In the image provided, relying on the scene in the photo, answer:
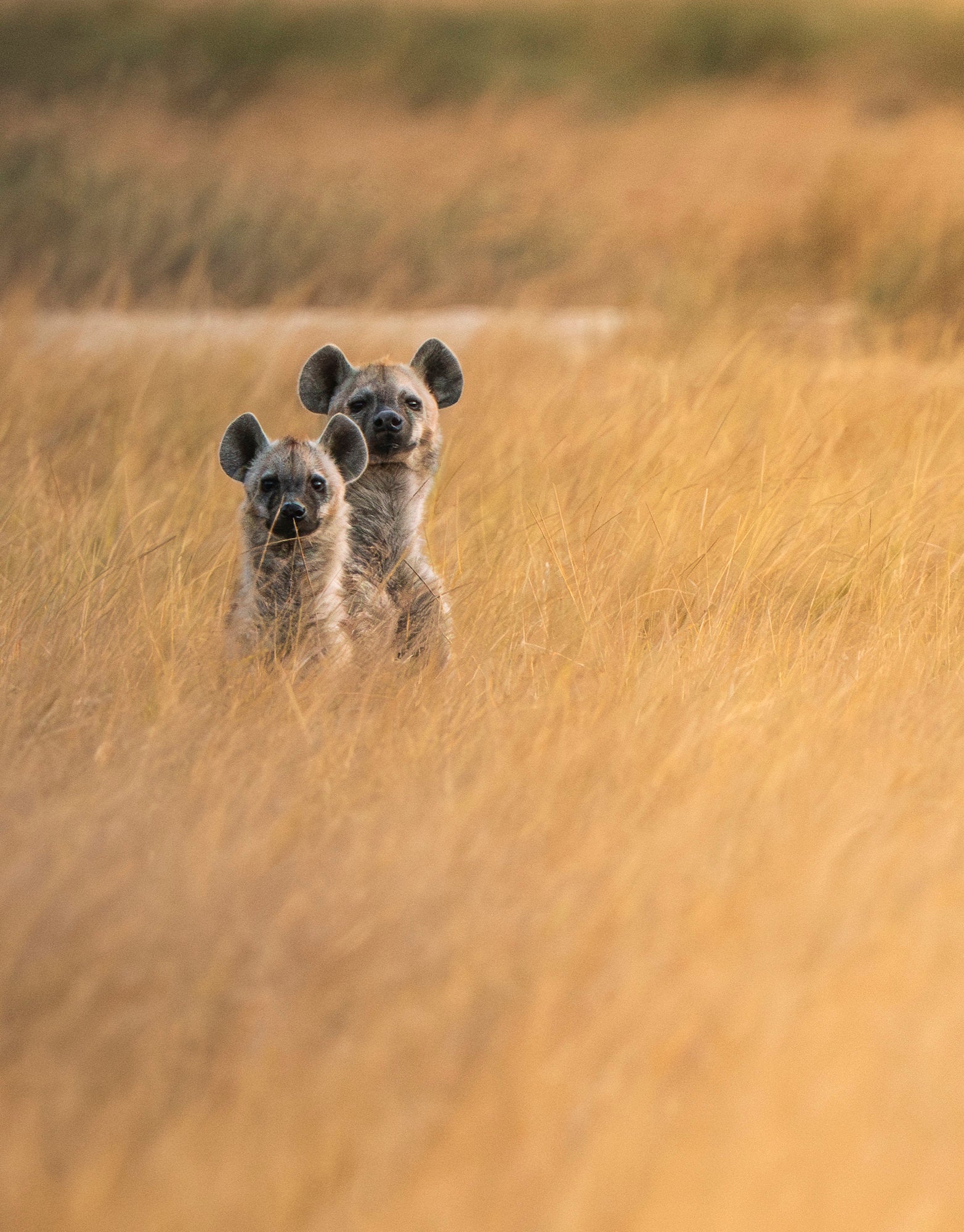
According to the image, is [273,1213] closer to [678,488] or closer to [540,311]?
[678,488]

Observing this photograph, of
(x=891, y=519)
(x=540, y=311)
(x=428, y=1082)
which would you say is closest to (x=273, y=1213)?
(x=428, y=1082)

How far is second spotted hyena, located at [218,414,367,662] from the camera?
3.17 meters

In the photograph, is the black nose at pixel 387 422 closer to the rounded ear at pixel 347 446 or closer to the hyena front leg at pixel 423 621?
the rounded ear at pixel 347 446

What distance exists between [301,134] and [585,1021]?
15392mm

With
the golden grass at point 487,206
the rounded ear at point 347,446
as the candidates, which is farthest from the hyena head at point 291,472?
the golden grass at point 487,206

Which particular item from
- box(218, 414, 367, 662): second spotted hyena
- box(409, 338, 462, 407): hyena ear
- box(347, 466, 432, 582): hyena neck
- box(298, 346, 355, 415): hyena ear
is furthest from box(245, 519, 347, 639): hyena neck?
box(409, 338, 462, 407): hyena ear

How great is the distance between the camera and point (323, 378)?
3828 mm

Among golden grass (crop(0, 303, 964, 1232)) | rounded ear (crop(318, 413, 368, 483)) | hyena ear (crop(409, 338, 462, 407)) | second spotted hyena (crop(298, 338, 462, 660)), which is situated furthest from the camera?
hyena ear (crop(409, 338, 462, 407))

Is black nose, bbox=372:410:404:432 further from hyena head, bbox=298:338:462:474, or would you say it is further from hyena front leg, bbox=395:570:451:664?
hyena front leg, bbox=395:570:451:664

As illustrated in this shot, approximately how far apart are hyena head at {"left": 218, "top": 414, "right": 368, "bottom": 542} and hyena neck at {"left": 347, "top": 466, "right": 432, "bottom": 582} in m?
0.29

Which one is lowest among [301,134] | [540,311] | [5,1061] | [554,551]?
[5,1061]

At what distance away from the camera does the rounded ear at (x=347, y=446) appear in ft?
11.0

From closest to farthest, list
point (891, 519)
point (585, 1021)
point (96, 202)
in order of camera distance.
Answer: point (585, 1021) < point (891, 519) < point (96, 202)

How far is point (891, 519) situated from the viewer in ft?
12.7
